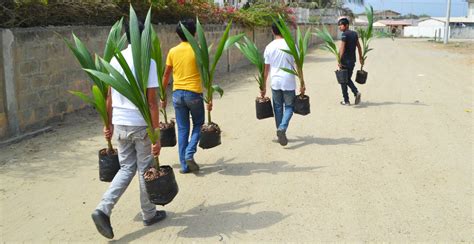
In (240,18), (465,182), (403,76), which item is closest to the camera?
(465,182)

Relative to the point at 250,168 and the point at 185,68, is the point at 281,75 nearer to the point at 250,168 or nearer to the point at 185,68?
the point at 250,168

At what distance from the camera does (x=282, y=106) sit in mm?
6656

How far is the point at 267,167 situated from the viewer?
5648 millimetres

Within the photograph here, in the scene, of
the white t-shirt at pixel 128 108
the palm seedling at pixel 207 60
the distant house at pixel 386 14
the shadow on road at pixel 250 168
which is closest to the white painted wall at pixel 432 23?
the distant house at pixel 386 14

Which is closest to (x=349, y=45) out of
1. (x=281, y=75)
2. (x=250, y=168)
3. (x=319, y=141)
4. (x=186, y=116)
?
(x=319, y=141)

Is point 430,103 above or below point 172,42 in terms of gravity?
below

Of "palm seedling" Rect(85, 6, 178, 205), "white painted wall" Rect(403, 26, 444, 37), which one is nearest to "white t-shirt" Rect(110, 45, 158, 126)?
"palm seedling" Rect(85, 6, 178, 205)

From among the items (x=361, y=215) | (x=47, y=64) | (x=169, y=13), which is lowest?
(x=361, y=215)

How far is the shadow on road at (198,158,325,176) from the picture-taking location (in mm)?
5480

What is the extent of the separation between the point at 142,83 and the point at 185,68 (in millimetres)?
1487

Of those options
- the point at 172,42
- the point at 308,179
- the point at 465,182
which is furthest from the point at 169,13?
the point at 465,182

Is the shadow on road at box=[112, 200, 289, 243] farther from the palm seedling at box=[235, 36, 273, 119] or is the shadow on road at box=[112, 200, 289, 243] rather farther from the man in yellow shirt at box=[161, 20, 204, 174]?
the palm seedling at box=[235, 36, 273, 119]

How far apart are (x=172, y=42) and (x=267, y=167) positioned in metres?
7.21

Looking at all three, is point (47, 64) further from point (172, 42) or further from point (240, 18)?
point (240, 18)
